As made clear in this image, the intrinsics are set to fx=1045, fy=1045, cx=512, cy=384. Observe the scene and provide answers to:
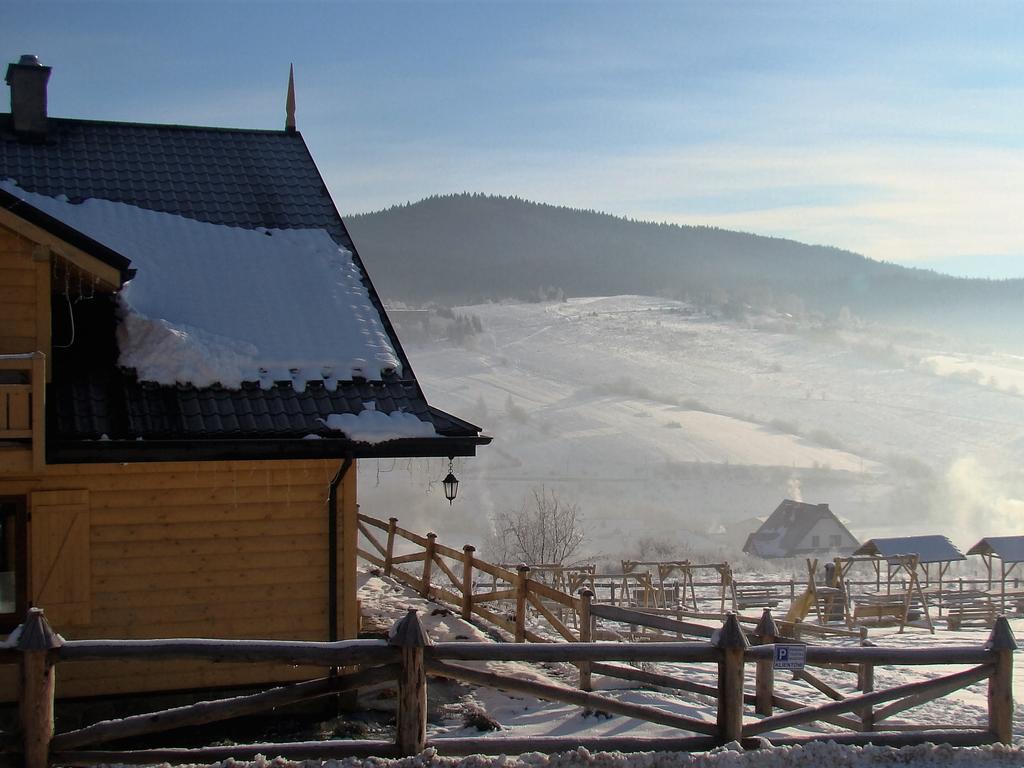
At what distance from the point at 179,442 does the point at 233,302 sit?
255 centimetres

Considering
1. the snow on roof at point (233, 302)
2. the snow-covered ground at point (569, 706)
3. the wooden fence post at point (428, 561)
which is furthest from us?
the wooden fence post at point (428, 561)

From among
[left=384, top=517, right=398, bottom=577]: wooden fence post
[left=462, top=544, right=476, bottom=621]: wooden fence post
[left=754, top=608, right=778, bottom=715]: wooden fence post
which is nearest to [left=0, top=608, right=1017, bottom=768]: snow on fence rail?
[left=754, top=608, right=778, bottom=715]: wooden fence post

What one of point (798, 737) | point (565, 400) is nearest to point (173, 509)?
point (798, 737)

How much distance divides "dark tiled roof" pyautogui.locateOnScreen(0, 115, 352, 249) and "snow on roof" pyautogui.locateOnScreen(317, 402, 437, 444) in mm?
3534

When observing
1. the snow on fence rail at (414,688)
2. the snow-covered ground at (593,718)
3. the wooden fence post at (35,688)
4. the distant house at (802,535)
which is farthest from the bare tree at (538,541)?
the wooden fence post at (35,688)

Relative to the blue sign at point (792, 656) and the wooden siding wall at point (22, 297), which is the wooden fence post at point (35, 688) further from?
the blue sign at point (792, 656)

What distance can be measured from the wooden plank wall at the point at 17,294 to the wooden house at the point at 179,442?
0.05ft

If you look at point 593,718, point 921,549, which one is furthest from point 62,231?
point 921,549

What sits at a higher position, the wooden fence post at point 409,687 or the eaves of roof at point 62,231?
the eaves of roof at point 62,231

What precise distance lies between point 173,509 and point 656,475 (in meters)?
94.8

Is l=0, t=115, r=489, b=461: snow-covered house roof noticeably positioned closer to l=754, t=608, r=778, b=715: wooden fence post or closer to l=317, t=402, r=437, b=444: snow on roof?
l=317, t=402, r=437, b=444: snow on roof

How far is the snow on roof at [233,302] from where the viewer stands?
1091 centimetres

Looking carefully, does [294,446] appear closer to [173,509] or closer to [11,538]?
[173,509]

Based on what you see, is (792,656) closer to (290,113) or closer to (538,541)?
(290,113)
